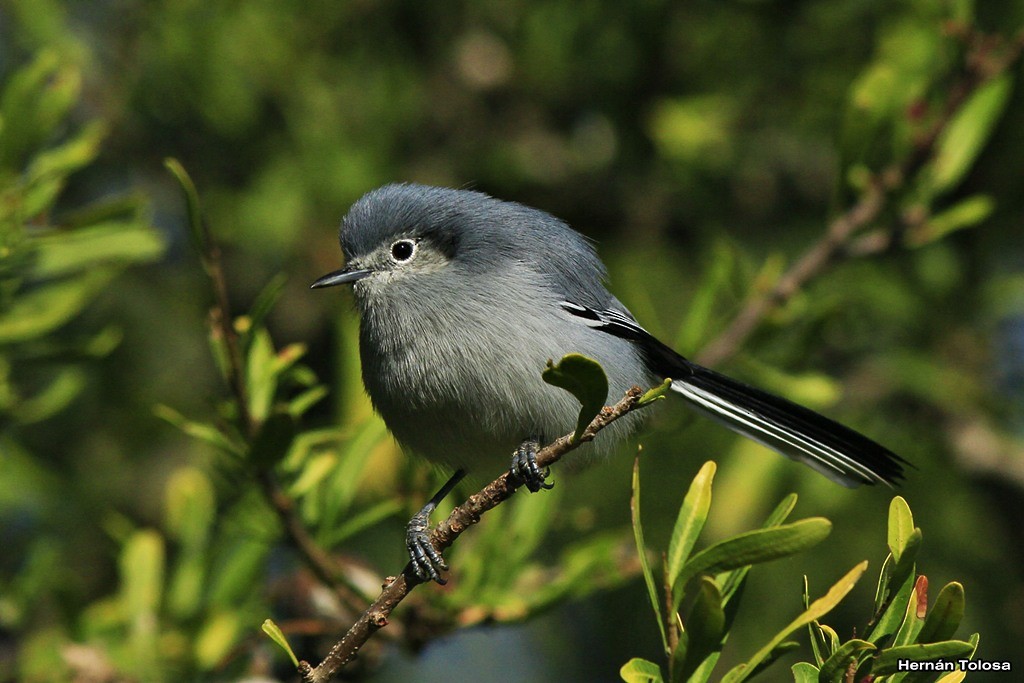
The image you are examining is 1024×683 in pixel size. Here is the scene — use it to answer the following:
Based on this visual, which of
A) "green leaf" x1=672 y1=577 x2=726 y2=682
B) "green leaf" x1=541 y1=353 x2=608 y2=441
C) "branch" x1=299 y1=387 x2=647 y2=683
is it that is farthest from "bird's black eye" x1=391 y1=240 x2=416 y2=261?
"green leaf" x1=672 y1=577 x2=726 y2=682

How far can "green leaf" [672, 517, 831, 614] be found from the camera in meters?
1.31

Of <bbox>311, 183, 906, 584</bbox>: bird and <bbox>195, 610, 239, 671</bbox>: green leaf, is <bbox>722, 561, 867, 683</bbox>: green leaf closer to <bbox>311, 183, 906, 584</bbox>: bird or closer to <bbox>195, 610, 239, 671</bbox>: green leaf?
<bbox>311, 183, 906, 584</bbox>: bird

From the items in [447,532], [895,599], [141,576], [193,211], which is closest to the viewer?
[895,599]

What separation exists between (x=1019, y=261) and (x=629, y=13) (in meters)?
1.75

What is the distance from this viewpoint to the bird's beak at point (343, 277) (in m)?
2.57

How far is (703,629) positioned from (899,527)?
29 cm

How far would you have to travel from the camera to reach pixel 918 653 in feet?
4.30

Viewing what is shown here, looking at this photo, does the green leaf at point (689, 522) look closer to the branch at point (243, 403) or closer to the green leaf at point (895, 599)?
the green leaf at point (895, 599)

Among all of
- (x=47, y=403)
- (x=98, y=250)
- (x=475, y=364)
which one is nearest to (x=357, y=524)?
(x=475, y=364)

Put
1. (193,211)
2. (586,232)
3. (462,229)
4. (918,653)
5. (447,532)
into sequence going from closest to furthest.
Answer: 1. (918,653)
2. (447,532)
3. (193,211)
4. (462,229)
5. (586,232)

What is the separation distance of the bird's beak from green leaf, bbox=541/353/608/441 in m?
1.22

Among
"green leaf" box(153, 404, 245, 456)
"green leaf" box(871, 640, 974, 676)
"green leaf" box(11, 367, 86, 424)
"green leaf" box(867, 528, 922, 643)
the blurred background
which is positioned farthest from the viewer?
the blurred background

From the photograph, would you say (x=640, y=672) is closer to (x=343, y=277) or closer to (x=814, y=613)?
(x=814, y=613)

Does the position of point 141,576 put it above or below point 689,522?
below
